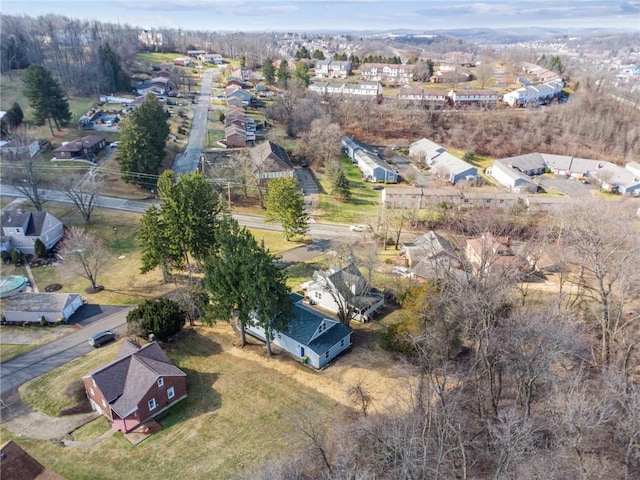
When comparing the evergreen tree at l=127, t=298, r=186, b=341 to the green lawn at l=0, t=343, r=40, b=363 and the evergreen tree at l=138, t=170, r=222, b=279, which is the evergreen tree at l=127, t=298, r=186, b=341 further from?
the green lawn at l=0, t=343, r=40, b=363

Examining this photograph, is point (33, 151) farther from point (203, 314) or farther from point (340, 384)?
point (340, 384)

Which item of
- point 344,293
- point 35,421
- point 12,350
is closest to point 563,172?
point 344,293

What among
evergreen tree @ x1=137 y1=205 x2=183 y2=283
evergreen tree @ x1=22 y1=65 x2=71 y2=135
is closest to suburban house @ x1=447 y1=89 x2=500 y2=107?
evergreen tree @ x1=22 y1=65 x2=71 y2=135

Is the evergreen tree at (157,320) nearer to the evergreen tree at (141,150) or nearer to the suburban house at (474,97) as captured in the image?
the evergreen tree at (141,150)

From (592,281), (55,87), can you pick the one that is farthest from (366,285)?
(55,87)

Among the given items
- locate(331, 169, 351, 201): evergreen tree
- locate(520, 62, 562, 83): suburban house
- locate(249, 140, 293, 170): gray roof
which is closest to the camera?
locate(331, 169, 351, 201): evergreen tree

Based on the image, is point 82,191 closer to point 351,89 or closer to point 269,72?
point 351,89
